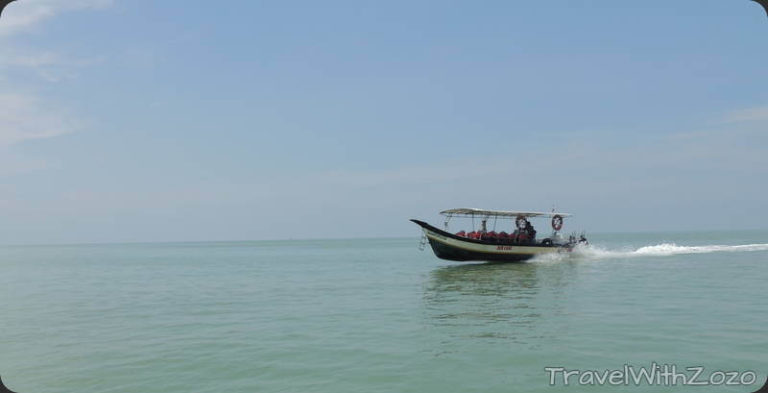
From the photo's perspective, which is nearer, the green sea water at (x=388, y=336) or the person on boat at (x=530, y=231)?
the green sea water at (x=388, y=336)

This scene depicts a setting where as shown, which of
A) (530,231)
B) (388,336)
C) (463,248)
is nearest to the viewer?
(388,336)

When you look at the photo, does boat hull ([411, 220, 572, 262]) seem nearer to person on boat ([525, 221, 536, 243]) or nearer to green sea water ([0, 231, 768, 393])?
person on boat ([525, 221, 536, 243])

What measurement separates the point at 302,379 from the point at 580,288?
15254mm

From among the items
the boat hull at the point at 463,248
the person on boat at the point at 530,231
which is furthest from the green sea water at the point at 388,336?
the person on boat at the point at 530,231

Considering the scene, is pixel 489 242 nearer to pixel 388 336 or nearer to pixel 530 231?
pixel 530 231

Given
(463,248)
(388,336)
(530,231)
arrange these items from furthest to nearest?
1. (530,231)
2. (463,248)
3. (388,336)

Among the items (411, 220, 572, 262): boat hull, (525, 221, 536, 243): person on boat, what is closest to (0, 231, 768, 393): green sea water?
(411, 220, 572, 262): boat hull

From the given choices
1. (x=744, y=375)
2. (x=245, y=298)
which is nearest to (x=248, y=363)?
(x=744, y=375)

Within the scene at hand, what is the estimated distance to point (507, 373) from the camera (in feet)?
32.0

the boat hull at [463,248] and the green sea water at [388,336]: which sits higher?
the boat hull at [463,248]

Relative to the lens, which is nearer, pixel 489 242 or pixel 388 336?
pixel 388 336

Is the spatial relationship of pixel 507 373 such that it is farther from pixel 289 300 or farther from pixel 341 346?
pixel 289 300

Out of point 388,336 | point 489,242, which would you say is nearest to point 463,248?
point 489,242

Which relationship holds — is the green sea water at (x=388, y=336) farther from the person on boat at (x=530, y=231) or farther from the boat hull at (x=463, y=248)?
the person on boat at (x=530, y=231)
